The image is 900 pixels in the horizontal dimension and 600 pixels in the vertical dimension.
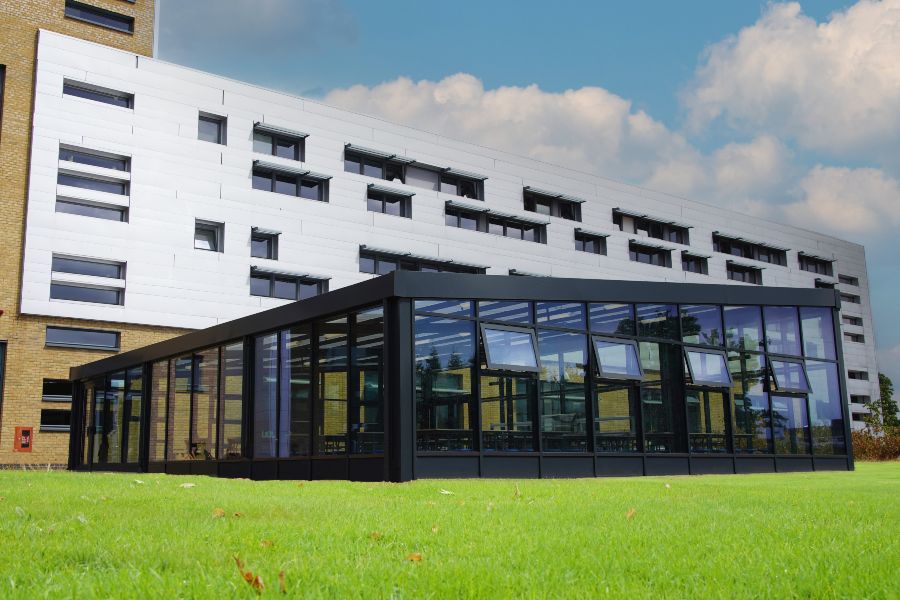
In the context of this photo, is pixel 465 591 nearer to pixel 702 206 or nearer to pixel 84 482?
pixel 84 482

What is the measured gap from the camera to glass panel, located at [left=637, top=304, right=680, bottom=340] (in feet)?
61.6

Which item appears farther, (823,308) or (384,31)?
(384,31)

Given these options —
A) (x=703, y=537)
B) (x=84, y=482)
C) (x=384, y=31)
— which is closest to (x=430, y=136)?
(x=384, y=31)

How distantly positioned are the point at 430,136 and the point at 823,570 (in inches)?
1658

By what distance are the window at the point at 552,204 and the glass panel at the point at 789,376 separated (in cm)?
2957

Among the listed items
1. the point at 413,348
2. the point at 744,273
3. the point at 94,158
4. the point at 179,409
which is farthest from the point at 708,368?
the point at 744,273

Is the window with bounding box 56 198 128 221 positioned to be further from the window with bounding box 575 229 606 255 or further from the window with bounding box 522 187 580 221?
the window with bounding box 575 229 606 255

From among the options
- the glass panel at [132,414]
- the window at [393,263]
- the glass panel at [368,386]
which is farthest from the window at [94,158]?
the glass panel at [368,386]

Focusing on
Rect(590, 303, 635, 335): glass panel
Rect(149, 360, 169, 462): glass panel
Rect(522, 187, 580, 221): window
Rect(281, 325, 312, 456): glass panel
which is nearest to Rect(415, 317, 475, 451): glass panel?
Rect(281, 325, 312, 456): glass panel

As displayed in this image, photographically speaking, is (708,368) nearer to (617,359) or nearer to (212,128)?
(617,359)

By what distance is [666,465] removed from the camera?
1836 centimetres

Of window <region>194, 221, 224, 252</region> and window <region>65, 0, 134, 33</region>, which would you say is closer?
window <region>65, 0, 134, 33</region>

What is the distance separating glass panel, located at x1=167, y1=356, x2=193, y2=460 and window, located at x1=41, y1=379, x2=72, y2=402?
11674 mm

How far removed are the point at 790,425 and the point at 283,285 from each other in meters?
24.3
